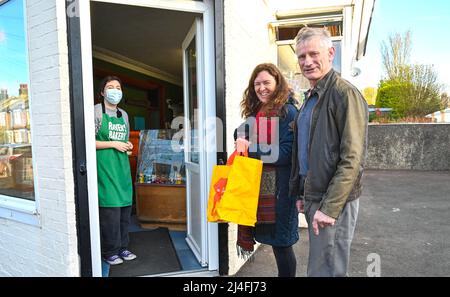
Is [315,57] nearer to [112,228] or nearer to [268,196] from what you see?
[268,196]

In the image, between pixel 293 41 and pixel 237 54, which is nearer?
pixel 237 54

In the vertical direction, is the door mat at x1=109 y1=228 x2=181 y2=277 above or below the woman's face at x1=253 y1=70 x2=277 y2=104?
below

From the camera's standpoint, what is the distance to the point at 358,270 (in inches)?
115

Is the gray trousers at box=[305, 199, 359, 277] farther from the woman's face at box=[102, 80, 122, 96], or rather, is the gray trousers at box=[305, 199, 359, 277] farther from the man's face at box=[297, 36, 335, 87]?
the woman's face at box=[102, 80, 122, 96]

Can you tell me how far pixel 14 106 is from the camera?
2551 mm

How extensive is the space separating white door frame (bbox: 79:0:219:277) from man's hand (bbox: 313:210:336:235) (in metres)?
1.31

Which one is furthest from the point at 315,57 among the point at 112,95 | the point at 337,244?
the point at 112,95

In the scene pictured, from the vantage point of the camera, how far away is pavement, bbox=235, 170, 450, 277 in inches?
115

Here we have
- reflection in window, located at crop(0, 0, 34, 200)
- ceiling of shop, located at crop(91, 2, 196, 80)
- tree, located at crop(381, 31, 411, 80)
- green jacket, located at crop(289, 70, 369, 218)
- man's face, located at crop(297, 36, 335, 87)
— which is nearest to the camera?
green jacket, located at crop(289, 70, 369, 218)

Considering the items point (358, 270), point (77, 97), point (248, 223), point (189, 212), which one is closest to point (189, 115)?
point (189, 212)

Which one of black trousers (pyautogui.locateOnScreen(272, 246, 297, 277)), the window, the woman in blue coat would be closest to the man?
the woman in blue coat

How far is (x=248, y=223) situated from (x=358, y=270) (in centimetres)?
163

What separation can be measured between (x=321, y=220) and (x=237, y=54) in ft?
6.13
